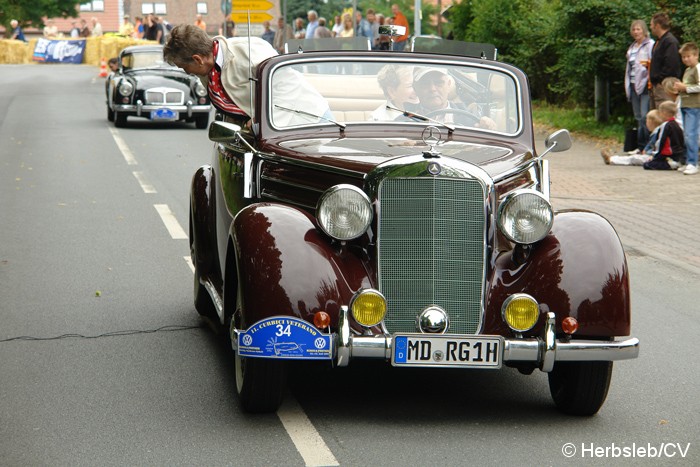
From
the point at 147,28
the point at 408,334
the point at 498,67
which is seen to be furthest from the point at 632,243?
the point at 147,28

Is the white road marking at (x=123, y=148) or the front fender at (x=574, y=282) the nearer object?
the front fender at (x=574, y=282)

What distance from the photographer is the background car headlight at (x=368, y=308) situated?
16.4ft

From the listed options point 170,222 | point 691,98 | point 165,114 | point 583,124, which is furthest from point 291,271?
point 165,114

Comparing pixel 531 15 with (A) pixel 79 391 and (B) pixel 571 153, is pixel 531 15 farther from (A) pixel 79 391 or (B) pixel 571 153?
(A) pixel 79 391

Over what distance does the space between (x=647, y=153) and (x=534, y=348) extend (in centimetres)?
1206

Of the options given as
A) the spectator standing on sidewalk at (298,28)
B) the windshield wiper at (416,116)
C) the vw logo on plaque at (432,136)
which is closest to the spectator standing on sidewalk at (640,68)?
the windshield wiper at (416,116)

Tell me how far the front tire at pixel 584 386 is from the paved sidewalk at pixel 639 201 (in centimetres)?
417

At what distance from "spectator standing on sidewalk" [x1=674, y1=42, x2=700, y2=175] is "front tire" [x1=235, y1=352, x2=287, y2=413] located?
11036 mm

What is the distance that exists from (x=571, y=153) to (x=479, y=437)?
14.0 meters

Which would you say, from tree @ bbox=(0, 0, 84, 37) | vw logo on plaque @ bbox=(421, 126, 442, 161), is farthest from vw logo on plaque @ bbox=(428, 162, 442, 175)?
tree @ bbox=(0, 0, 84, 37)

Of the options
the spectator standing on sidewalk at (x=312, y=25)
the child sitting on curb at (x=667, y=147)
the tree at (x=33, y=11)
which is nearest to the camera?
the child sitting on curb at (x=667, y=147)

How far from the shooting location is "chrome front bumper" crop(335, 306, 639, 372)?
490 cm

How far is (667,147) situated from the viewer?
52.0 feet

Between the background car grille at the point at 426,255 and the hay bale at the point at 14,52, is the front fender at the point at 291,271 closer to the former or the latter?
the background car grille at the point at 426,255
